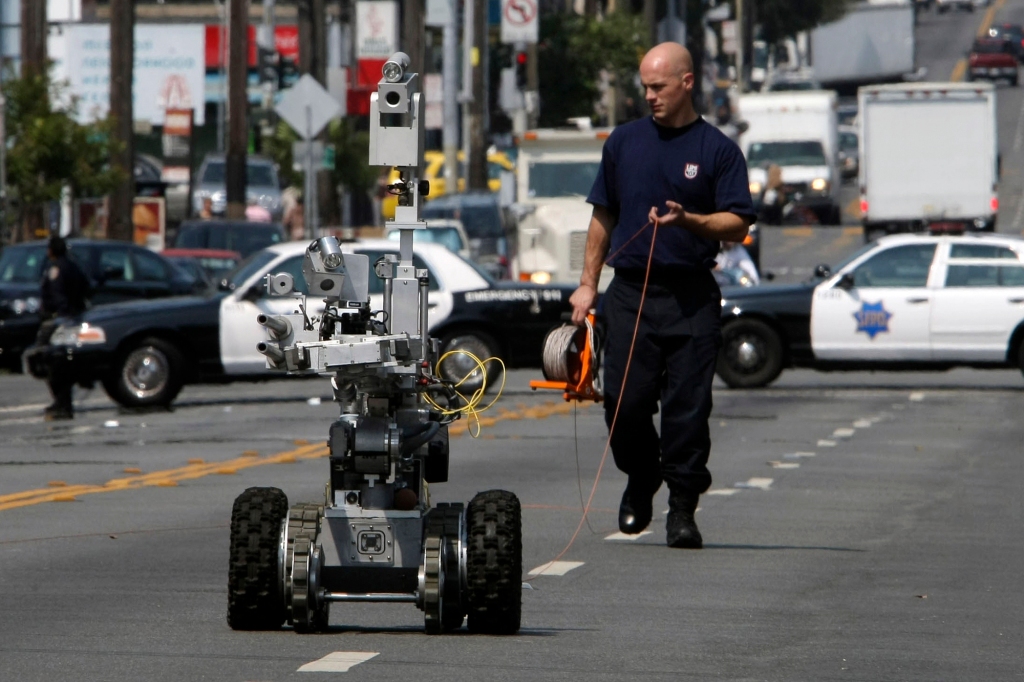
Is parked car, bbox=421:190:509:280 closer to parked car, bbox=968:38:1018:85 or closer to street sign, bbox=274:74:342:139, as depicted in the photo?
street sign, bbox=274:74:342:139

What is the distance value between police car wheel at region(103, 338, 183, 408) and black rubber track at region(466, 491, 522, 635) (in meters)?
14.1

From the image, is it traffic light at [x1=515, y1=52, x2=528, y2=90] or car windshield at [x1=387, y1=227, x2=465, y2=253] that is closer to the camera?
car windshield at [x1=387, y1=227, x2=465, y2=253]

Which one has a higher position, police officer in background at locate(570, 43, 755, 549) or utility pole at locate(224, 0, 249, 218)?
utility pole at locate(224, 0, 249, 218)

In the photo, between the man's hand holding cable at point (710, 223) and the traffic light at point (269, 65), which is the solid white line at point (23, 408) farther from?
the traffic light at point (269, 65)

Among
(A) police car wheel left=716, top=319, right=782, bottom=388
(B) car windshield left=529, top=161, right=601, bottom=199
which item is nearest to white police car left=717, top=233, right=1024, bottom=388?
(A) police car wheel left=716, top=319, right=782, bottom=388

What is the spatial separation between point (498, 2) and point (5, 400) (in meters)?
36.9

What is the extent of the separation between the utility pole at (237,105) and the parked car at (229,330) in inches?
808

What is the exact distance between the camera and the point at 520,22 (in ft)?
160

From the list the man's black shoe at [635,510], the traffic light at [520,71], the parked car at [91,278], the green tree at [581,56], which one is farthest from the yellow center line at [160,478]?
the green tree at [581,56]

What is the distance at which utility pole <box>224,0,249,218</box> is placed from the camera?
41656mm

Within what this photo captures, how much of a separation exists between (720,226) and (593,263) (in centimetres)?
61

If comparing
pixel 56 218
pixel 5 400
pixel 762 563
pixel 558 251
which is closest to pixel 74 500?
pixel 762 563

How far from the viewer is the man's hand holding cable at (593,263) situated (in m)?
9.12

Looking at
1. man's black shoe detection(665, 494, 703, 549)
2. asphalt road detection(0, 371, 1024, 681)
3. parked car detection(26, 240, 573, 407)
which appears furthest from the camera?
parked car detection(26, 240, 573, 407)
